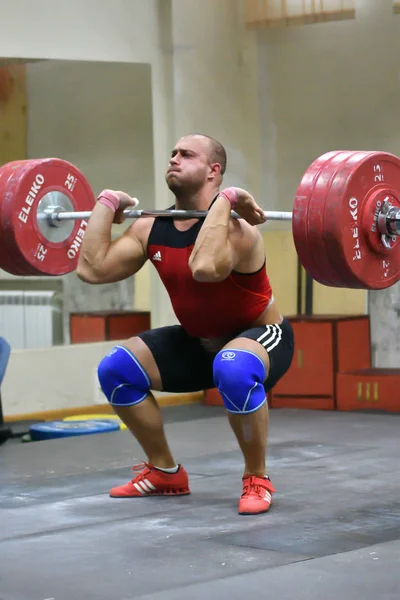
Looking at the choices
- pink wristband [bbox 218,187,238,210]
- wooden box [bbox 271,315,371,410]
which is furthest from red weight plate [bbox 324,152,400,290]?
wooden box [bbox 271,315,371,410]

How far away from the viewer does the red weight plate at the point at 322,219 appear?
12.3 feet

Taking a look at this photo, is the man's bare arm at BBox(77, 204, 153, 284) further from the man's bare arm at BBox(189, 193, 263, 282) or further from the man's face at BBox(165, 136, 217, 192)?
the man's bare arm at BBox(189, 193, 263, 282)

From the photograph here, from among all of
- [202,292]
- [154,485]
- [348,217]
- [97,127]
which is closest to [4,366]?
[154,485]

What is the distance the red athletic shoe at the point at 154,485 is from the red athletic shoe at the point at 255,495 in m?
0.30

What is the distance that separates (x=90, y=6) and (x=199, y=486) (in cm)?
335

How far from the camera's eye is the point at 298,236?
3.79m

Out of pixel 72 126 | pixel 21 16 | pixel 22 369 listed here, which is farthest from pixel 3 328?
pixel 21 16

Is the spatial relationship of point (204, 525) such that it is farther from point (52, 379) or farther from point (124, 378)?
point (52, 379)

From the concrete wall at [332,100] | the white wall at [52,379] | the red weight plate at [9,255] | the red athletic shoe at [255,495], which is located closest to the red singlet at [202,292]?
A: the red athletic shoe at [255,495]

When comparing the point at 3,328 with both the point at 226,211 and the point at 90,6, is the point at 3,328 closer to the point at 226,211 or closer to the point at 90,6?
the point at 90,6

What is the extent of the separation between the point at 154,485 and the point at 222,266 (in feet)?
2.92

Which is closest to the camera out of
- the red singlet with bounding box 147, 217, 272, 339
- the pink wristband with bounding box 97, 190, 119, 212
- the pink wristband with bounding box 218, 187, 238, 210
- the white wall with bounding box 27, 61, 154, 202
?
the pink wristband with bounding box 218, 187, 238, 210

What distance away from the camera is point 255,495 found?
12.7 ft

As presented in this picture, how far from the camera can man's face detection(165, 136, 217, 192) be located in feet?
13.1
